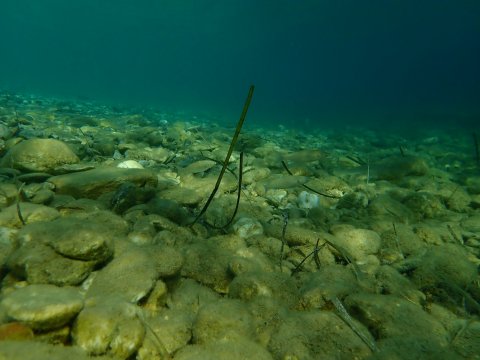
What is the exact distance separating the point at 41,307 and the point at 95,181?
218cm

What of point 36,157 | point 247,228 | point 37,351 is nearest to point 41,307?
point 37,351

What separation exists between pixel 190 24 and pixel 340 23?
149 ft

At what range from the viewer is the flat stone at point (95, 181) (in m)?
3.32

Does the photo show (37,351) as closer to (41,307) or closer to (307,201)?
(41,307)

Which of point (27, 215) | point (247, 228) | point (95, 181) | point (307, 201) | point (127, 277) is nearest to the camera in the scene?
point (127, 277)

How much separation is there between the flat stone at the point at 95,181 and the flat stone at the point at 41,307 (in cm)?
192

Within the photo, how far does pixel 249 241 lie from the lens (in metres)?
2.87

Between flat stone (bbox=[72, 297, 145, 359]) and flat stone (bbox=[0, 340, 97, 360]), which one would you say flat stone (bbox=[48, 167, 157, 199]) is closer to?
flat stone (bbox=[72, 297, 145, 359])

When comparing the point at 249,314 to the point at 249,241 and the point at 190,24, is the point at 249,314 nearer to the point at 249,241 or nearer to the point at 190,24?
the point at 249,241

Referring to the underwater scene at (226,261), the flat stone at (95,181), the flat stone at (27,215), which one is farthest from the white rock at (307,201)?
the flat stone at (27,215)

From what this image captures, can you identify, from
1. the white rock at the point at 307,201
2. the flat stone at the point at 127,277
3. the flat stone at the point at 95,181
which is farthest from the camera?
the white rock at the point at 307,201

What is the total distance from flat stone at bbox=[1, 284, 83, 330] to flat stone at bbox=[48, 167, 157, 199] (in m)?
1.92

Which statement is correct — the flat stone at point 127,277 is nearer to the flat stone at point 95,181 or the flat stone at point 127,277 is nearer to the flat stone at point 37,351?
the flat stone at point 37,351

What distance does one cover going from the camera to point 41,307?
1400mm
